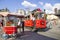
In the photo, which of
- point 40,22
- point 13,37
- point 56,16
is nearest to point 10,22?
point 13,37

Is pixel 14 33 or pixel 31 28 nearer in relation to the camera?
pixel 14 33

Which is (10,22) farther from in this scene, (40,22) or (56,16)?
(56,16)

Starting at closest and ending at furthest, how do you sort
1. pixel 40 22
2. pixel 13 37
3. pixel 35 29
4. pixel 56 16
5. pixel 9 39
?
pixel 9 39
pixel 13 37
pixel 40 22
pixel 35 29
pixel 56 16

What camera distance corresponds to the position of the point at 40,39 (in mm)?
16031

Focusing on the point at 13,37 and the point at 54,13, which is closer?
the point at 13,37

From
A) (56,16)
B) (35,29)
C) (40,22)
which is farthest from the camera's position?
(56,16)

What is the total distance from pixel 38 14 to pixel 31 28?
7.92 ft

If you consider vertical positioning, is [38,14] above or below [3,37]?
above

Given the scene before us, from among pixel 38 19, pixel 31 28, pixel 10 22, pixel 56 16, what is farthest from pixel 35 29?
pixel 56 16

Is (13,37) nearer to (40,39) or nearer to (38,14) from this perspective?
(40,39)

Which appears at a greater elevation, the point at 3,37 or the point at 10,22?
the point at 10,22

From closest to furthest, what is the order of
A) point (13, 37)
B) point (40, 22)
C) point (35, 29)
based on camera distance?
point (13, 37), point (40, 22), point (35, 29)

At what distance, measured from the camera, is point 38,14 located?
25109 millimetres

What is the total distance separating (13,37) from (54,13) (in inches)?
1904
